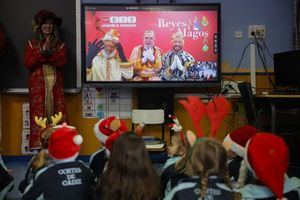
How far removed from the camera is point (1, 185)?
224 centimetres

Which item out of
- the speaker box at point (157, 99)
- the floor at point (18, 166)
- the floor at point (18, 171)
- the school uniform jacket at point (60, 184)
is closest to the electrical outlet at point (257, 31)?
the speaker box at point (157, 99)

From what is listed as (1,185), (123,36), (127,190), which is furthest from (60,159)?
(123,36)

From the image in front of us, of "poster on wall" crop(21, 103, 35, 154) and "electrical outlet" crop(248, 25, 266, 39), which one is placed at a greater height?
"electrical outlet" crop(248, 25, 266, 39)

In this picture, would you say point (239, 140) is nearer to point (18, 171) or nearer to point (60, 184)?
point (60, 184)

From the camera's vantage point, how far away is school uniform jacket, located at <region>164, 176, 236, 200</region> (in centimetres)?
168

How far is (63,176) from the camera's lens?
186 cm

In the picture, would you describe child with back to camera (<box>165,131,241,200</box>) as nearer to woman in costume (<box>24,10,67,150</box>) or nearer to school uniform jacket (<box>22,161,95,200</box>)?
school uniform jacket (<box>22,161,95,200</box>)

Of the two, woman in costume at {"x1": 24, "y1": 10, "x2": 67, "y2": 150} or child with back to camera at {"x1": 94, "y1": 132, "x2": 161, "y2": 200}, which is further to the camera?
woman in costume at {"x1": 24, "y1": 10, "x2": 67, "y2": 150}

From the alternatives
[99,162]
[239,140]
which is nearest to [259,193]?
[239,140]

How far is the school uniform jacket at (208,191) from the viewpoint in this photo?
66.3 inches

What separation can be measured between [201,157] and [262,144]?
290 mm

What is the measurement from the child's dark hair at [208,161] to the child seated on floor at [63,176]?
0.58 meters

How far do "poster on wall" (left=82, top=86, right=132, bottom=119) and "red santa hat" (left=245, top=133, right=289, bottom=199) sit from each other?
296 cm

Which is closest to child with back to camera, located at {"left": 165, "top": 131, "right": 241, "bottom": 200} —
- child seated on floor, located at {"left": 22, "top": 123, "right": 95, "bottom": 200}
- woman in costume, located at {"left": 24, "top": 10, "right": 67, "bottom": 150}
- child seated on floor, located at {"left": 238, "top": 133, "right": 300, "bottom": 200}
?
child seated on floor, located at {"left": 238, "top": 133, "right": 300, "bottom": 200}
